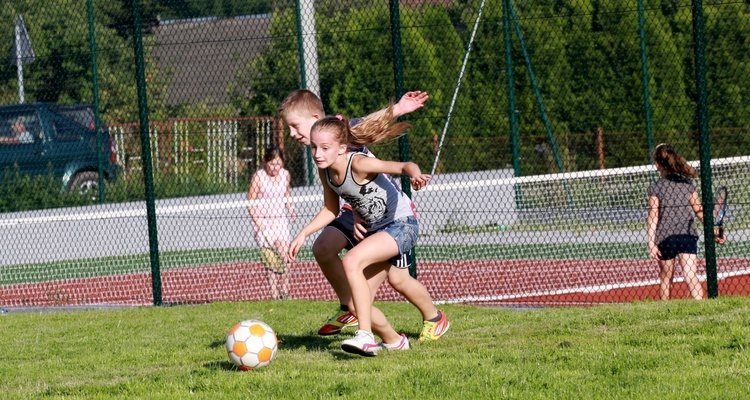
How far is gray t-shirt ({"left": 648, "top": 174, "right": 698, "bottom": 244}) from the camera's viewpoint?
952cm

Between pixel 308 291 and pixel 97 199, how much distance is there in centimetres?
390

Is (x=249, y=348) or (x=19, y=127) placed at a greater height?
(x=19, y=127)

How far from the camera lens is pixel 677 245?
31.5 ft

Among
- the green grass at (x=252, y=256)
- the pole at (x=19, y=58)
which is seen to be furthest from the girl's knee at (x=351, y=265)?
the green grass at (x=252, y=256)

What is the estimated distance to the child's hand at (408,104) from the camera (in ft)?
22.1

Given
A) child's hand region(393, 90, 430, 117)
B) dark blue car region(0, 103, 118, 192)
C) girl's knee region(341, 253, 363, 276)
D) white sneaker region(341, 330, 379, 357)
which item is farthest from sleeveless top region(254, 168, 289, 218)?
white sneaker region(341, 330, 379, 357)

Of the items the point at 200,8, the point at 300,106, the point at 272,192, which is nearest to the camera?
the point at 300,106

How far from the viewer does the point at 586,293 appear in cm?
1095

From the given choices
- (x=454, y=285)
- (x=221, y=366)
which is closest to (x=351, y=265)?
(x=221, y=366)

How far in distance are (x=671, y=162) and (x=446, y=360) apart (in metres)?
4.26

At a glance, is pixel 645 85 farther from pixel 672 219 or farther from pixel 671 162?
pixel 672 219

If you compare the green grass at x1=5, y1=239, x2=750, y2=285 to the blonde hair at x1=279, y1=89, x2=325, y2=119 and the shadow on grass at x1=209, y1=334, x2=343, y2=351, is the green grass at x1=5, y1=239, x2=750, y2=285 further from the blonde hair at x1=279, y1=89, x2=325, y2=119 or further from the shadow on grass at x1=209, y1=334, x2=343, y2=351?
the blonde hair at x1=279, y1=89, x2=325, y2=119

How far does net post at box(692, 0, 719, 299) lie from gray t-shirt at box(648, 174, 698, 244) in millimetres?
411

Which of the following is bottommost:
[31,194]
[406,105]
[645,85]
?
[31,194]
